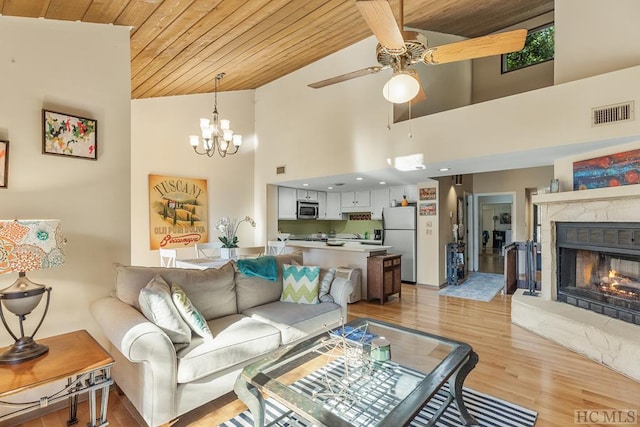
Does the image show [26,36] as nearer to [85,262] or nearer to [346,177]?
[85,262]

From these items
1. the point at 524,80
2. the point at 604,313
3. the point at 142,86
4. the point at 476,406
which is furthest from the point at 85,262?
the point at 524,80

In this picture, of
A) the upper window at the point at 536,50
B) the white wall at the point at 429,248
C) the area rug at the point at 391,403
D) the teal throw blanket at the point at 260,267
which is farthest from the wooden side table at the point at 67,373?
the upper window at the point at 536,50

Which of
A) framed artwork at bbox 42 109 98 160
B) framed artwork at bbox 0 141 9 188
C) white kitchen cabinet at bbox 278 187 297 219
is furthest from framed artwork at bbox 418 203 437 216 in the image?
framed artwork at bbox 0 141 9 188

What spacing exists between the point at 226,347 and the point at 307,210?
4.97m

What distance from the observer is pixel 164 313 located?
198 cm

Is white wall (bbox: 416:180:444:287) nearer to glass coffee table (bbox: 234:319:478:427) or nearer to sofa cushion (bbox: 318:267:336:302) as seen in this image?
sofa cushion (bbox: 318:267:336:302)

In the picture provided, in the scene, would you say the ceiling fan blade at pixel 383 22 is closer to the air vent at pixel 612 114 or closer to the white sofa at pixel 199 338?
the white sofa at pixel 199 338

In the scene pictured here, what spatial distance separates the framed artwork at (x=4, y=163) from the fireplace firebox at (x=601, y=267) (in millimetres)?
5211

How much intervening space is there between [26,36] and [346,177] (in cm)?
404

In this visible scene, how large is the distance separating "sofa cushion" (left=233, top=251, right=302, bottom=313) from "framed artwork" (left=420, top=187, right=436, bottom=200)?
379cm

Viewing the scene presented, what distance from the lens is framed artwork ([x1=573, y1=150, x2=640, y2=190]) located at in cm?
291

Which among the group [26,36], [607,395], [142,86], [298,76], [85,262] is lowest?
[607,395]

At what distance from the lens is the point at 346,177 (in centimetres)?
521

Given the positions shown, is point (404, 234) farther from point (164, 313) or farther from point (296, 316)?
point (164, 313)
